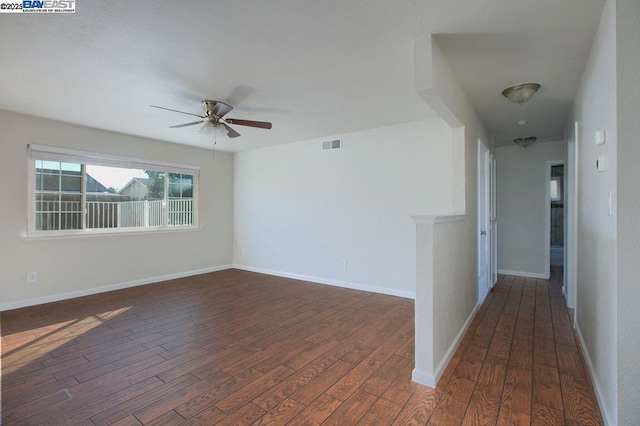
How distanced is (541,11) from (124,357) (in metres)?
3.94

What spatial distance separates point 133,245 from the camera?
16.2 ft

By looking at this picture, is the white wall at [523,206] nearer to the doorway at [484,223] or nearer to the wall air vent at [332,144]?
the doorway at [484,223]

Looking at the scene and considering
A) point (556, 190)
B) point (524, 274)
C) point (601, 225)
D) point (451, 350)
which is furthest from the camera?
point (556, 190)

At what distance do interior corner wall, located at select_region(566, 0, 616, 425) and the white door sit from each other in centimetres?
123

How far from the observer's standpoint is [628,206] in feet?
4.92

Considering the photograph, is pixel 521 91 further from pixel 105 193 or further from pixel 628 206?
pixel 105 193

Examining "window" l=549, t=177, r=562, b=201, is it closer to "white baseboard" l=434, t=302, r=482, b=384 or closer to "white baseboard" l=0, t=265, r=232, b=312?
"white baseboard" l=434, t=302, r=482, b=384

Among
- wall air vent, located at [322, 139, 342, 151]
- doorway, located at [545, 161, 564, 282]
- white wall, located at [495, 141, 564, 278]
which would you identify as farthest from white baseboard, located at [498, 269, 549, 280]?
wall air vent, located at [322, 139, 342, 151]

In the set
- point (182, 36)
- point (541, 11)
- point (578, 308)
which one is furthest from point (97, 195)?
point (578, 308)

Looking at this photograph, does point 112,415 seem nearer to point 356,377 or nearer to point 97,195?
point 356,377

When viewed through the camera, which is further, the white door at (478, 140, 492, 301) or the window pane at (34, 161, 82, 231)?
the window pane at (34, 161, 82, 231)

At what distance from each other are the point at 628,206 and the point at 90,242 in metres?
5.73

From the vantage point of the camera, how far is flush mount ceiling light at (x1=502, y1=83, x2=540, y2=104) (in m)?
2.92

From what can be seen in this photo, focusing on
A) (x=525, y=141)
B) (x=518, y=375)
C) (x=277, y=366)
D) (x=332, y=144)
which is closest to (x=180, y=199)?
(x=332, y=144)
